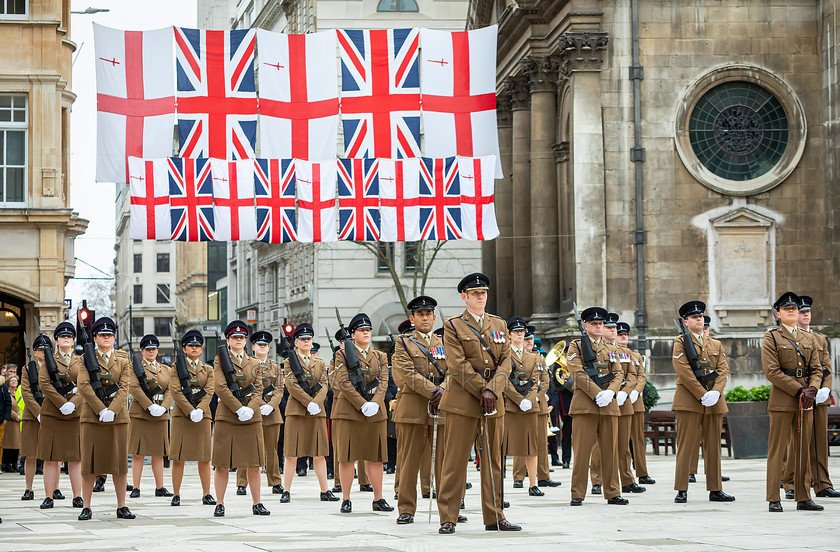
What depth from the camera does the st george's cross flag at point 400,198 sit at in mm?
28828

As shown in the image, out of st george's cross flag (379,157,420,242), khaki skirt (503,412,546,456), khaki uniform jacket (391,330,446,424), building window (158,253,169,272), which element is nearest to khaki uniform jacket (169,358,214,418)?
khaki uniform jacket (391,330,446,424)

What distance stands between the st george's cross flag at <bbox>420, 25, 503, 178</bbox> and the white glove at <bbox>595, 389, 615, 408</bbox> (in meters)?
13.6

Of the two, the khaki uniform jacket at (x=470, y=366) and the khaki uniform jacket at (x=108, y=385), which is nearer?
the khaki uniform jacket at (x=470, y=366)

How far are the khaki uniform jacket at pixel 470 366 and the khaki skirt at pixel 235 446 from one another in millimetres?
3060

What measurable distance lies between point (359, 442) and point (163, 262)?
382 feet

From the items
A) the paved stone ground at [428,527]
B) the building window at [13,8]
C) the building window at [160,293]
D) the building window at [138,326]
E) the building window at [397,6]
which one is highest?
the building window at [397,6]

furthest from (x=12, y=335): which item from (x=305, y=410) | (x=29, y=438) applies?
(x=305, y=410)

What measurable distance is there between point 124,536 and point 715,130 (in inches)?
947

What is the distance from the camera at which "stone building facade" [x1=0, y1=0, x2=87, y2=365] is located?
3228 centimetres

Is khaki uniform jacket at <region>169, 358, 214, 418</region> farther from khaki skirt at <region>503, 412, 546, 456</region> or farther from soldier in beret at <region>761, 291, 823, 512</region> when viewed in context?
soldier in beret at <region>761, 291, 823, 512</region>

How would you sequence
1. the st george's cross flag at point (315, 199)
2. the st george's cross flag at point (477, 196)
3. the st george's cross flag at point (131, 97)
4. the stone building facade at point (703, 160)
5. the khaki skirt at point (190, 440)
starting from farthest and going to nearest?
1. the stone building facade at point (703, 160)
2. the st george's cross flag at point (477, 196)
3. the st george's cross flag at point (315, 199)
4. the st george's cross flag at point (131, 97)
5. the khaki skirt at point (190, 440)

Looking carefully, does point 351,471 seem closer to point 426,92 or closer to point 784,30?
point 426,92

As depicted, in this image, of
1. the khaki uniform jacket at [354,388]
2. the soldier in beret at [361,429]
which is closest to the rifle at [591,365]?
the khaki uniform jacket at [354,388]

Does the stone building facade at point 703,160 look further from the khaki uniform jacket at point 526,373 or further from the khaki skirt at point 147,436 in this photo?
the khaki skirt at point 147,436
